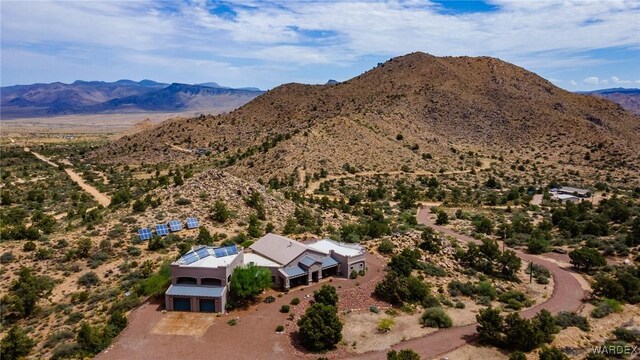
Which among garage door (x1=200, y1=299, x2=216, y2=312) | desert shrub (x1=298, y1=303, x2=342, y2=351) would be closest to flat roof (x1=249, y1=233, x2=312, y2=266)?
garage door (x1=200, y1=299, x2=216, y2=312)

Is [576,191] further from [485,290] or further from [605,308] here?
[485,290]

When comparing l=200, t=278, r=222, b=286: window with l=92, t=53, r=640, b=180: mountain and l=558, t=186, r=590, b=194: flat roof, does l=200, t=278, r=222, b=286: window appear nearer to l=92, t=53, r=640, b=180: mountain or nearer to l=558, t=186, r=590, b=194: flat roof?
l=92, t=53, r=640, b=180: mountain

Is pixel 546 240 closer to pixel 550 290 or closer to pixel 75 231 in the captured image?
pixel 550 290

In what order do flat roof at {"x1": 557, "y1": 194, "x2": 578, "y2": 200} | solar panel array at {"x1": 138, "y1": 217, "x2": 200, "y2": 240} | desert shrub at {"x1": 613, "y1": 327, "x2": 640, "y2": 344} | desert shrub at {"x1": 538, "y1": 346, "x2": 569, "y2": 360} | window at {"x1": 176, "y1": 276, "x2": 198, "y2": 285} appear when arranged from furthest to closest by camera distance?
1. flat roof at {"x1": 557, "y1": 194, "x2": 578, "y2": 200}
2. solar panel array at {"x1": 138, "y1": 217, "x2": 200, "y2": 240}
3. window at {"x1": 176, "y1": 276, "x2": 198, "y2": 285}
4. desert shrub at {"x1": 613, "y1": 327, "x2": 640, "y2": 344}
5. desert shrub at {"x1": 538, "y1": 346, "x2": 569, "y2": 360}

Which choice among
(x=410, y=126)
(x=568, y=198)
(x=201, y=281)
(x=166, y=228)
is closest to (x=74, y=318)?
(x=201, y=281)

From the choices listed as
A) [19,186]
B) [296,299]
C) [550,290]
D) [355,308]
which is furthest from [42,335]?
[19,186]

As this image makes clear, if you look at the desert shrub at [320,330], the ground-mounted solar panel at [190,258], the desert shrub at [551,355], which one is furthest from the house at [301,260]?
the desert shrub at [551,355]

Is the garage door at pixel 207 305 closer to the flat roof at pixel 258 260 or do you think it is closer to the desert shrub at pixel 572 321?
the flat roof at pixel 258 260

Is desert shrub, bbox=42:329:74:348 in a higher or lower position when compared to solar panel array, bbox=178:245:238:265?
lower
